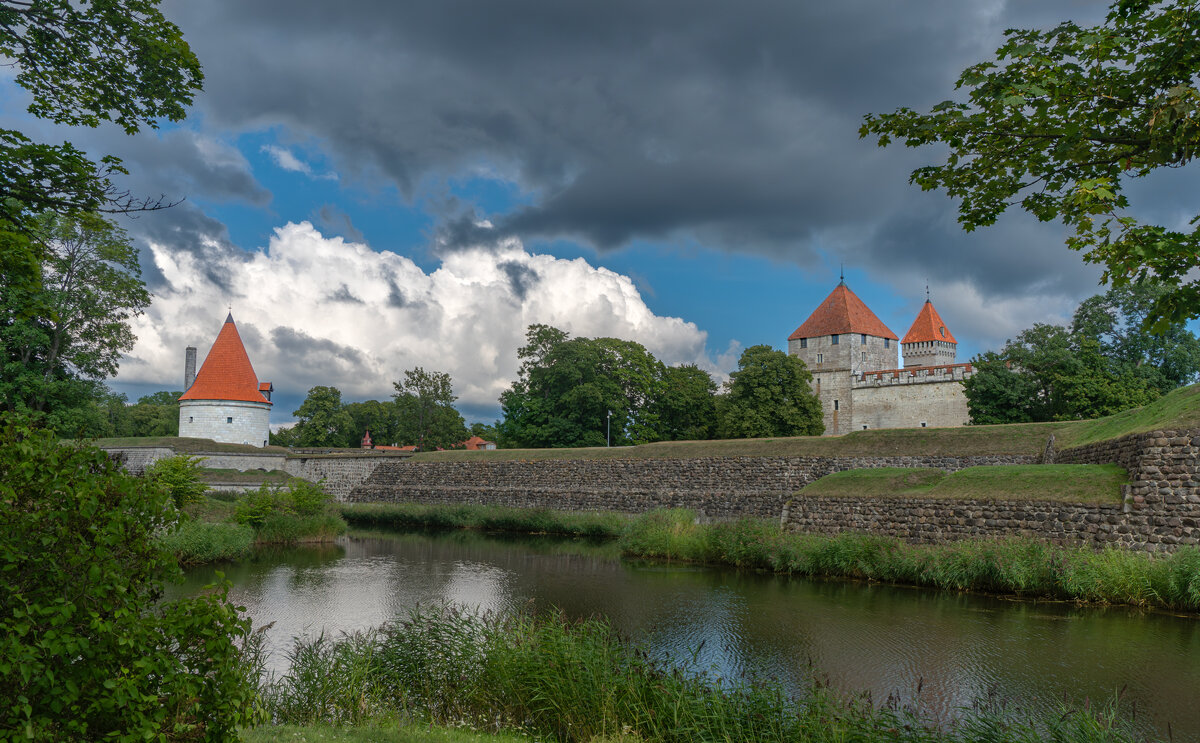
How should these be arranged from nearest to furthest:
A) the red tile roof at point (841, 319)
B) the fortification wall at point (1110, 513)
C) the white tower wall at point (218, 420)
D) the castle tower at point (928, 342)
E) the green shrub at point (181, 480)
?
the fortification wall at point (1110, 513) → the green shrub at point (181, 480) → the white tower wall at point (218, 420) → the red tile roof at point (841, 319) → the castle tower at point (928, 342)

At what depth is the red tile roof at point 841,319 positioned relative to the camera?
5391 centimetres

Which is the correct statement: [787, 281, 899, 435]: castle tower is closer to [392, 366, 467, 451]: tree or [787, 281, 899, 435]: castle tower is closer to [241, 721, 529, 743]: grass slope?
[392, 366, 467, 451]: tree

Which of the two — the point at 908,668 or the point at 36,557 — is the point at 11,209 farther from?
the point at 908,668

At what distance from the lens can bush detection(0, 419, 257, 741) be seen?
3.29m

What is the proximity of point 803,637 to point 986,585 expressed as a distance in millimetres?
5781

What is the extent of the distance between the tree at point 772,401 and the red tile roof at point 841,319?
11.5m

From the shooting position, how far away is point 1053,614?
37.5 ft

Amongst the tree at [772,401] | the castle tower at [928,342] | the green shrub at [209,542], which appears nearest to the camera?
the green shrub at [209,542]

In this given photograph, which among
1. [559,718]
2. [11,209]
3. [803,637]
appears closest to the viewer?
[559,718]

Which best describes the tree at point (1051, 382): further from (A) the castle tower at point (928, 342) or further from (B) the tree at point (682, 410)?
(A) the castle tower at point (928, 342)

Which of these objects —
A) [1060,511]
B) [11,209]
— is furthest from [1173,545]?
[11,209]

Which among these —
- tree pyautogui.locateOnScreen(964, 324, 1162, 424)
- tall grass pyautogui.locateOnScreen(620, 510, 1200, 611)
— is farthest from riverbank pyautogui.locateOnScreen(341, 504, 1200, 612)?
tree pyautogui.locateOnScreen(964, 324, 1162, 424)

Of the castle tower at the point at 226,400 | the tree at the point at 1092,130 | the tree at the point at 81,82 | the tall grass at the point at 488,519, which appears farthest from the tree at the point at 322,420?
the tree at the point at 1092,130

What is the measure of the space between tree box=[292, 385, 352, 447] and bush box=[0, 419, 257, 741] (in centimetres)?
6232
